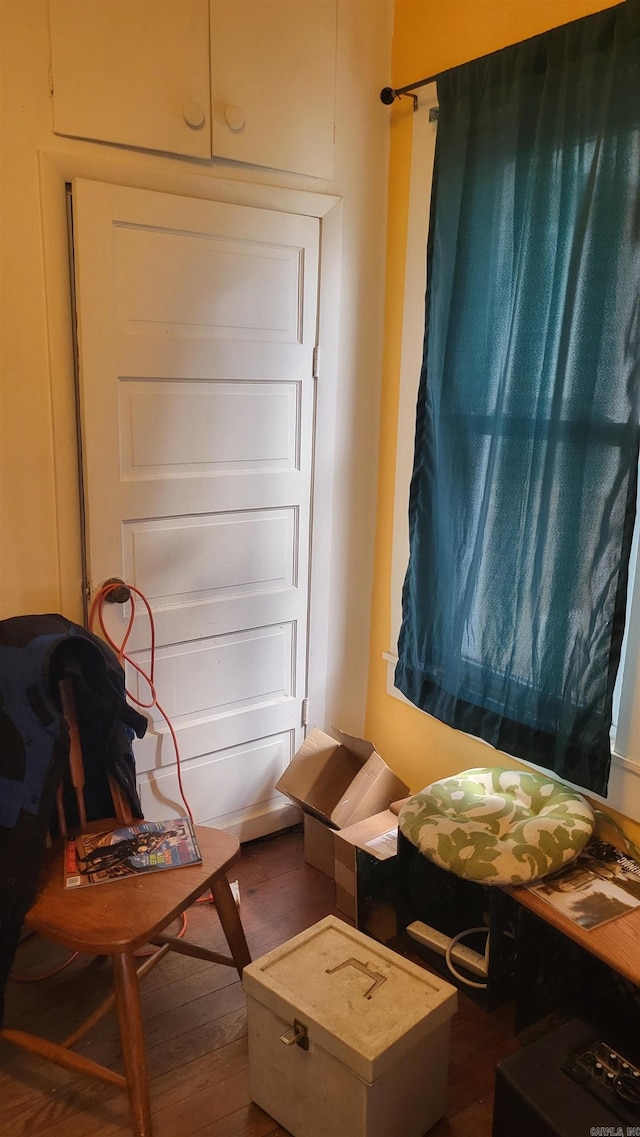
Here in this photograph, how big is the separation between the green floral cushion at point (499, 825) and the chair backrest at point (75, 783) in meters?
0.67

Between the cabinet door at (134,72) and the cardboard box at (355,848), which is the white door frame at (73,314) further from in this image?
the cardboard box at (355,848)

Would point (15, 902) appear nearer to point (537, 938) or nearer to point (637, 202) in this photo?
point (537, 938)

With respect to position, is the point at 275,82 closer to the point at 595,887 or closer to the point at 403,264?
the point at 403,264

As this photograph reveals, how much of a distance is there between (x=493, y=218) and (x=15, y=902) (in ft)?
6.13

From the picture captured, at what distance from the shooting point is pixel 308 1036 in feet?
5.08

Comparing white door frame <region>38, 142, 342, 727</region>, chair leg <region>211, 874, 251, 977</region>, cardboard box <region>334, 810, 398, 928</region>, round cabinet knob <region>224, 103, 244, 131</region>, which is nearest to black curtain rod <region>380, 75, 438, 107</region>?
white door frame <region>38, 142, 342, 727</region>

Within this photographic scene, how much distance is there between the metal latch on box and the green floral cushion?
1.61 feet

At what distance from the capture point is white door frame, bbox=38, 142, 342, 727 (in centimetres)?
195

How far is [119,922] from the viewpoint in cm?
163

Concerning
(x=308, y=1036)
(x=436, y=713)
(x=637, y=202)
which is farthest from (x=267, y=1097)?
(x=637, y=202)

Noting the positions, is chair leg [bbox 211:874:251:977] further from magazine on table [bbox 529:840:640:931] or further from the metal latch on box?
magazine on table [bbox 529:840:640:931]

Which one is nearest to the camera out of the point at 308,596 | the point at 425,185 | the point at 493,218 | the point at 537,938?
the point at 537,938

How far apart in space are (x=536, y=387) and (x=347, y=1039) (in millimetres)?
1435

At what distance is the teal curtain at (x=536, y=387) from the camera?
179 centimetres
